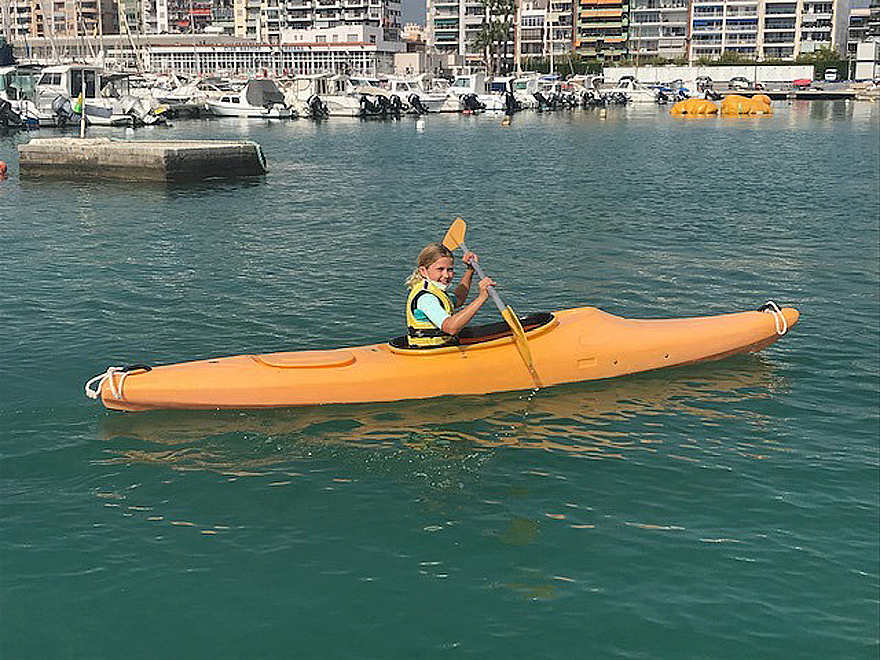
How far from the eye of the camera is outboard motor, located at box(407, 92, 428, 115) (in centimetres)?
8432

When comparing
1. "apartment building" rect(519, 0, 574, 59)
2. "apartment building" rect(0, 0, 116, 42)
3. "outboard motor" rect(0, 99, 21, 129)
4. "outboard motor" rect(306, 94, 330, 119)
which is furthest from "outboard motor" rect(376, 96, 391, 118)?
"apartment building" rect(0, 0, 116, 42)

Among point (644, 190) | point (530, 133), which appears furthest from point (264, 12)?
point (644, 190)

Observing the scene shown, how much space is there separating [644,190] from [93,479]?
2576 cm

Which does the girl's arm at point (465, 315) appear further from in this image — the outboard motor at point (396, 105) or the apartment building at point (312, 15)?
the apartment building at point (312, 15)

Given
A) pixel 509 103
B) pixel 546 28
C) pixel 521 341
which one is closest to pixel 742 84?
pixel 509 103

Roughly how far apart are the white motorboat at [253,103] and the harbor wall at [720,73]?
63025mm

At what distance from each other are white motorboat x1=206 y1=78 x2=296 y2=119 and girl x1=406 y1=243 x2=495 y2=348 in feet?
223

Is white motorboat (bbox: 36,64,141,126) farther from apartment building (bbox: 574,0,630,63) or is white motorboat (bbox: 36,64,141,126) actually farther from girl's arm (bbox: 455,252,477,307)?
apartment building (bbox: 574,0,630,63)

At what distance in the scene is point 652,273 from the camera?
18125 mm

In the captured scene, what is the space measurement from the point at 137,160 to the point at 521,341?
2402 centimetres

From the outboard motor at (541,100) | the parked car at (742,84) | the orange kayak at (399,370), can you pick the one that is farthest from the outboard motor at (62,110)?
the parked car at (742,84)

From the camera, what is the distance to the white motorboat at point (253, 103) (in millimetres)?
76125

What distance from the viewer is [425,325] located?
33.5ft

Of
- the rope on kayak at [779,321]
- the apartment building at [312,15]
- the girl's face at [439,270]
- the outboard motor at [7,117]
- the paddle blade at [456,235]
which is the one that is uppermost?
the apartment building at [312,15]
